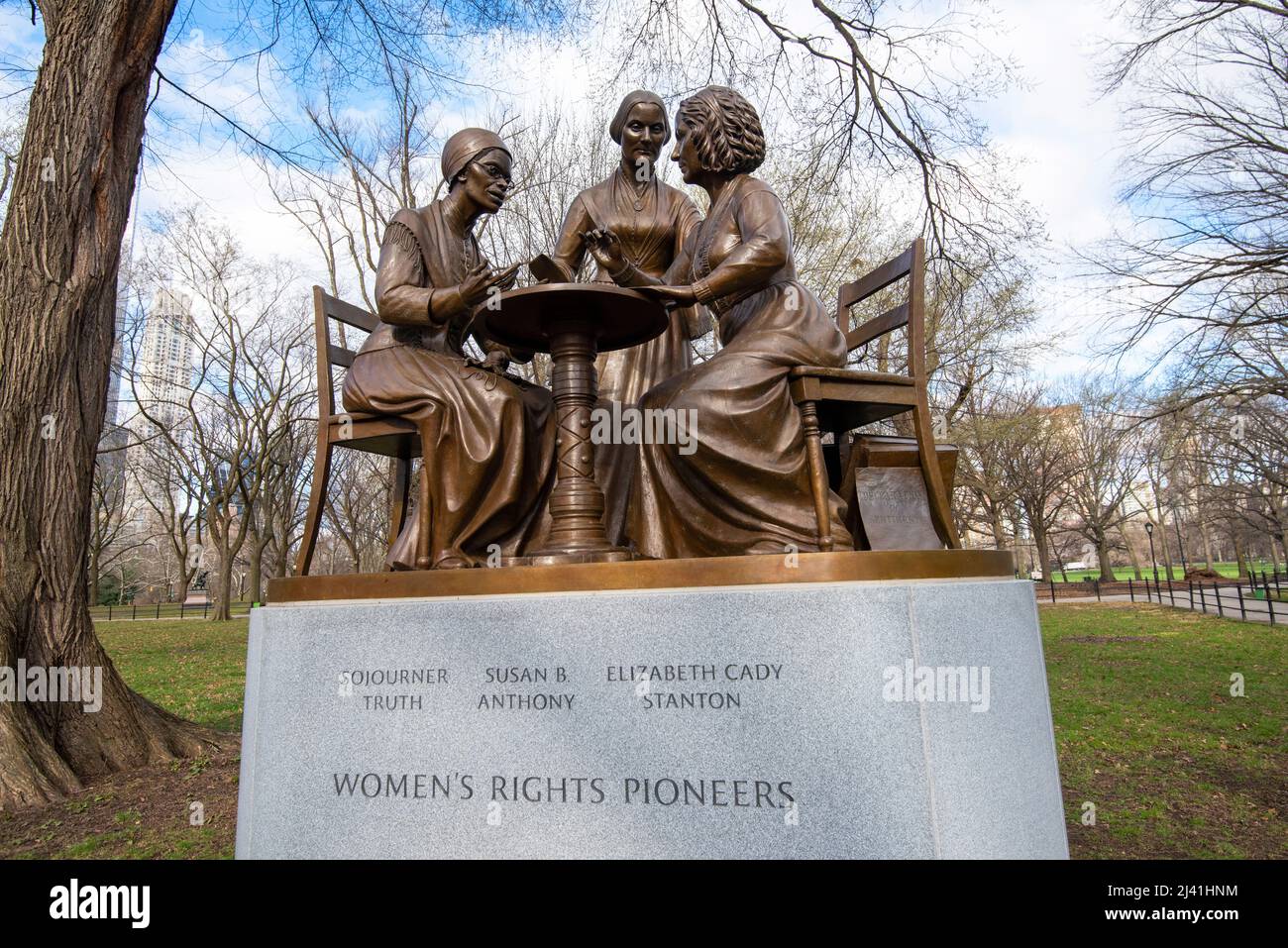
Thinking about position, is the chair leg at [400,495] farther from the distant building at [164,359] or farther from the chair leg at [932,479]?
the distant building at [164,359]

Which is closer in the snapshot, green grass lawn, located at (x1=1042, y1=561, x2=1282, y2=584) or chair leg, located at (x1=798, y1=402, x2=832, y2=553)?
chair leg, located at (x1=798, y1=402, x2=832, y2=553)

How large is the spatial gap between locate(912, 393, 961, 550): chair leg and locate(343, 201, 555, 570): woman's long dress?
171 cm

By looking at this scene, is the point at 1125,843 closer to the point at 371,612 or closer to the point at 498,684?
the point at 498,684

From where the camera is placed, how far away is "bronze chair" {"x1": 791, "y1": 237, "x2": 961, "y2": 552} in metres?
3.43

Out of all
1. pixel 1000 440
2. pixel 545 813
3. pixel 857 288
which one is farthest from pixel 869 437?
pixel 1000 440

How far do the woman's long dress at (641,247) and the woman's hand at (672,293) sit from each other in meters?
0.88

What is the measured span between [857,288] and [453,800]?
3101 millimetres

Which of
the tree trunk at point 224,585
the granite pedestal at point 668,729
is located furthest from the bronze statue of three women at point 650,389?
the tree trunk at point 224,585

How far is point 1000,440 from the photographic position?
25.2 m

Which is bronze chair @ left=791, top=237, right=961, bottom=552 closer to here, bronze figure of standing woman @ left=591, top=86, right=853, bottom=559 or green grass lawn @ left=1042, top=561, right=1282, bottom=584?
bronze figure of standing woman @ left=591, top=86, right=853, bottom=559

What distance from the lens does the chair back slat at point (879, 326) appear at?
13.0ft

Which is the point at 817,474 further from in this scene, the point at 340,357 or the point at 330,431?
the point at 340,357

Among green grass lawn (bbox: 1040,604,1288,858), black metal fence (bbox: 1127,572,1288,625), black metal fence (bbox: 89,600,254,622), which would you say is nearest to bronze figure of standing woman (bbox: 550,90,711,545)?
green grass lawn (bbox: 1040,604,1288,858)

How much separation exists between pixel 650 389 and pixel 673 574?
118 cm
